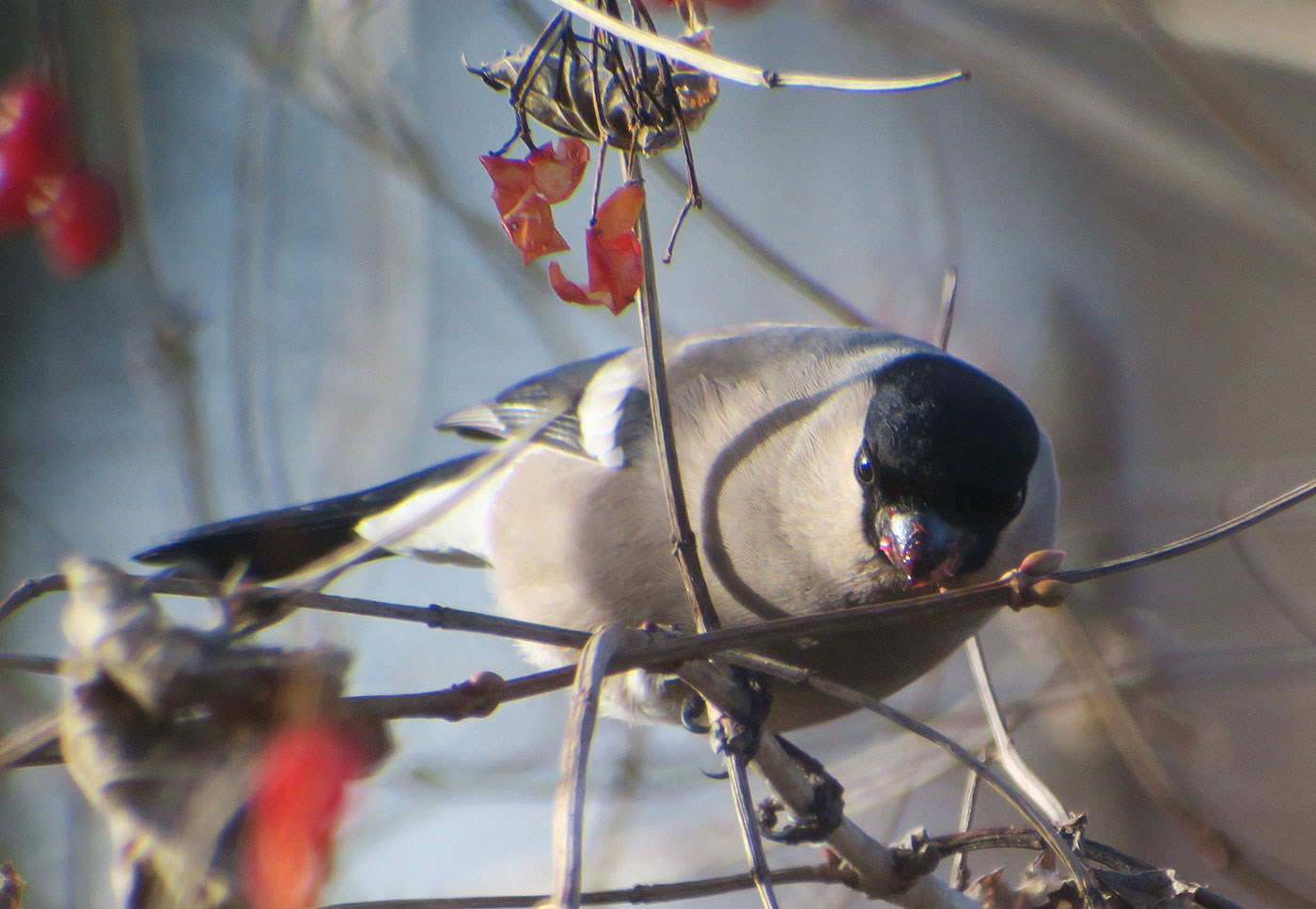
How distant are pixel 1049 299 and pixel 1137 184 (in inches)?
29.1

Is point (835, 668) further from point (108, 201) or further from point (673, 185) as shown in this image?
point (108, 201)

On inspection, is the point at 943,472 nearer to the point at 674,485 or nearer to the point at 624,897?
the point at 674,485

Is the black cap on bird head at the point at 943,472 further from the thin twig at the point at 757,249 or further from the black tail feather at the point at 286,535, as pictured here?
the black tail feather at the point at 286,535

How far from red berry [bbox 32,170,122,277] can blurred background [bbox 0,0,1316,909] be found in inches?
3.9

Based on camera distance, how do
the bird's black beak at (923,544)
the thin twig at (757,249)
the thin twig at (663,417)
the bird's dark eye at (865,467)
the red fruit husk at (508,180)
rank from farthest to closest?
the bird's dark eye at (865,467) < the bird's black beak at (923,544) < the thin twig at (757,249) < the red fruit husk at (508,180) < the thin twig at (663,417)

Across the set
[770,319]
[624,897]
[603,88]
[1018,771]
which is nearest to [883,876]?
[1018,771]

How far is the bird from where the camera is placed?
1.72 meters

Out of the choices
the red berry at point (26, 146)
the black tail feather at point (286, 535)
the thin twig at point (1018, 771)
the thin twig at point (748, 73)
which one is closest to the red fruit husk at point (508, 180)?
the thin twig at point (748, 73)

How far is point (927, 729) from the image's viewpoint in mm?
893

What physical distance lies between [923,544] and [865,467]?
177 millimetres

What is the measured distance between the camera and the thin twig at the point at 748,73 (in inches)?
30.1

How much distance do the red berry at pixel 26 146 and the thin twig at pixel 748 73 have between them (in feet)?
5.64

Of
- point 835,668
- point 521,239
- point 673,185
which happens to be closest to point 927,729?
point 521,239

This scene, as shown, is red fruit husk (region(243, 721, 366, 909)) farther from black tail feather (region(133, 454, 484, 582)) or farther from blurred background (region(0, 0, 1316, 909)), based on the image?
black tail feather (region(133, 454, 484, 582))
